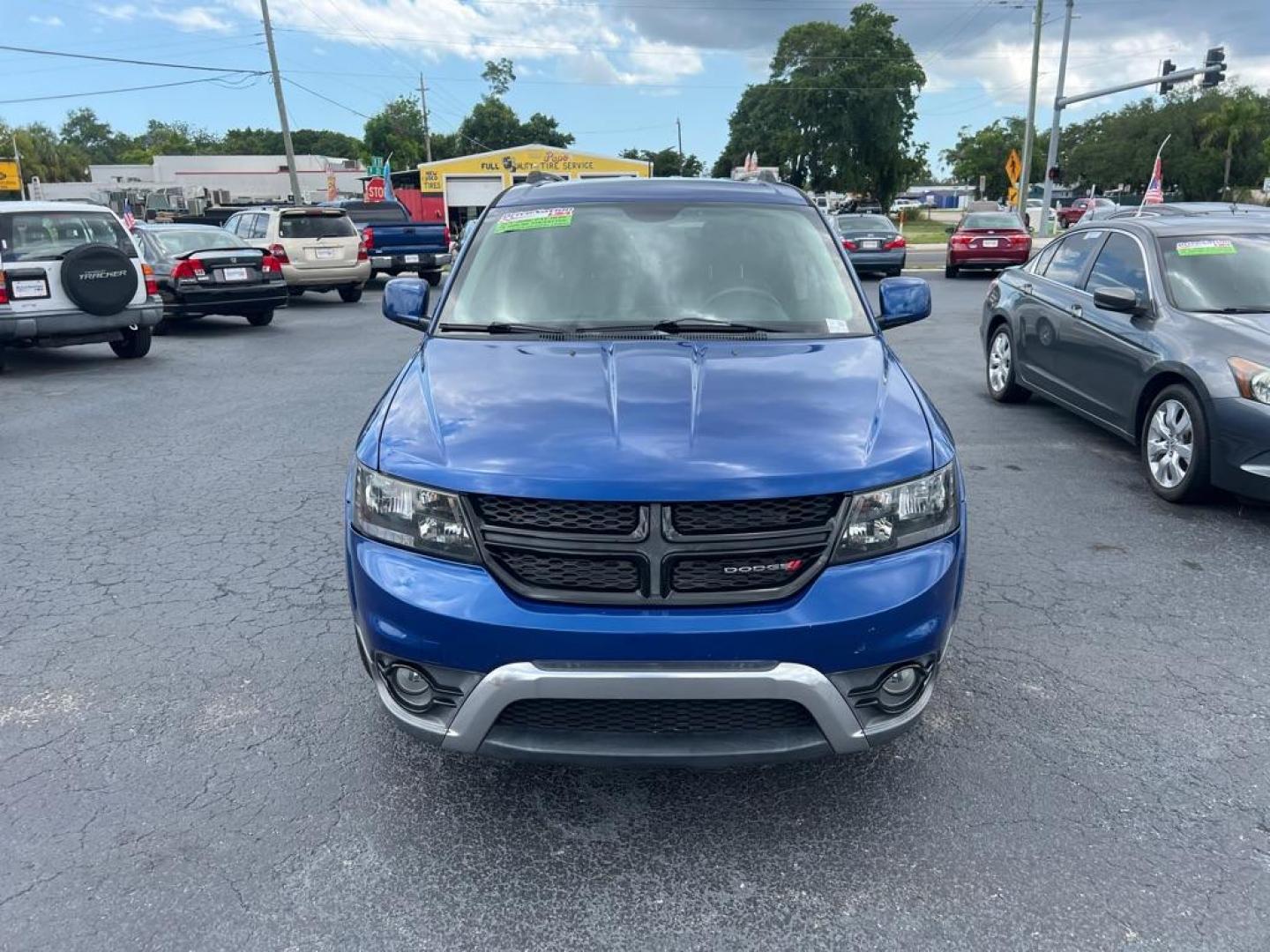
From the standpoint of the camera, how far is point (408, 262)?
19.6m

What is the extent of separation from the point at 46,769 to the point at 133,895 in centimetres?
83

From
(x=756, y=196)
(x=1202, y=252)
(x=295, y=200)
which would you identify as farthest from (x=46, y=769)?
(x=295, y=200)

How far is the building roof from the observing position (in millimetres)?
4309

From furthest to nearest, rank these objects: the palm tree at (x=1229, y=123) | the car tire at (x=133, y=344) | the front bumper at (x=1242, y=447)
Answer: the palm tree at (x=1229, y=123), the car tire at (x=133, y=344), the front bumper at (x=1242, y=447)

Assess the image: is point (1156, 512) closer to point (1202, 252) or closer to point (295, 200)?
point (1202, 252)

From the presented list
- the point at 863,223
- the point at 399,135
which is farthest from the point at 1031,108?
the point at 399,135

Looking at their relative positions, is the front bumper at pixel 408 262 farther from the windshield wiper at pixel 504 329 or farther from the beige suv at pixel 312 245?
the windshield wiper at pixel 504 329

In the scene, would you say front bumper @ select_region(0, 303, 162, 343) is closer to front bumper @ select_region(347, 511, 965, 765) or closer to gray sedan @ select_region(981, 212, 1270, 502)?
gray sedan @ select_region(981, 212, 1270, 502)

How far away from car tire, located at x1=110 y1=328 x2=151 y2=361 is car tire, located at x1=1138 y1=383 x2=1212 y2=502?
1055cm

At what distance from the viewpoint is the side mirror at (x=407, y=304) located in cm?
447

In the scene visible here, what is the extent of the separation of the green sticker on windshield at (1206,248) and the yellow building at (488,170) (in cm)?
4403

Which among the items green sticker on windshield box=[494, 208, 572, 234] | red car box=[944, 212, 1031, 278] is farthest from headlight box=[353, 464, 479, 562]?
red car box=[944, 212, 1031, 278]

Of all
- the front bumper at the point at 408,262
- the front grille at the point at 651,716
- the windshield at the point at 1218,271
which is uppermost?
the windshield at the point at 1218,271

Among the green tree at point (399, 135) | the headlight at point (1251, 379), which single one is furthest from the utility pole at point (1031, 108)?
the green tree at point (399, 135)
